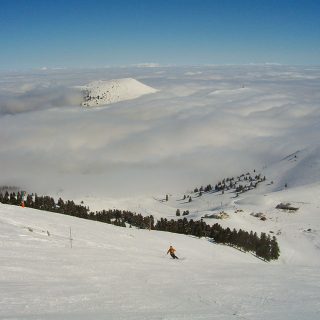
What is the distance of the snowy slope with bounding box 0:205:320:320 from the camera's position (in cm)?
1393

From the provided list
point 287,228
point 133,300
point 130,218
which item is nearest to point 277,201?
point 287,228

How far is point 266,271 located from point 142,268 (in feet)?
26.8

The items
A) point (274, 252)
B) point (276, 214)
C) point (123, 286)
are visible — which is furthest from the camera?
point (276, 214)

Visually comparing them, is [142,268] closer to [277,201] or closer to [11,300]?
[11,300]

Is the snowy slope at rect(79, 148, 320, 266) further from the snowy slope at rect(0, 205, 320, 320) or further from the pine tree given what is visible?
the snowy slope at rect(0, 205, 320, 320)

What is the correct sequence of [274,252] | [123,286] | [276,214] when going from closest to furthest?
[123,286] → [274,252] → [276,214]

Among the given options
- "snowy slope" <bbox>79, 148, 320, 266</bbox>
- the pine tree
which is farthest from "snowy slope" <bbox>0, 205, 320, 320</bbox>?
"snowy slope" <bbox>79, 148, 320, 266</bbox>

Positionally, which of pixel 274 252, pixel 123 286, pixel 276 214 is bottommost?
pixel 276 214

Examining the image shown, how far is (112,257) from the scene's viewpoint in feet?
91.5

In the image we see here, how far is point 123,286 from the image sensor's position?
19.1m

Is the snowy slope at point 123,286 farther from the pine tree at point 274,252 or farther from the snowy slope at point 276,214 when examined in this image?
the snowy slope at point 276,214

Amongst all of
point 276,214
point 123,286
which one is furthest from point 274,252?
point 123,286

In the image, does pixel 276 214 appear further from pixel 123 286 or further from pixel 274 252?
pixel 123 286

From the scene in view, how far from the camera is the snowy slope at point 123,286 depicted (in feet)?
45.7
